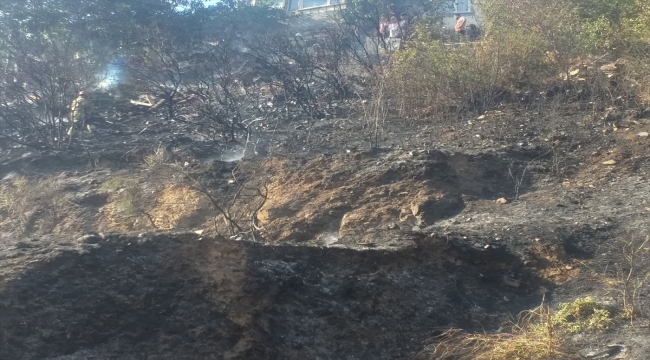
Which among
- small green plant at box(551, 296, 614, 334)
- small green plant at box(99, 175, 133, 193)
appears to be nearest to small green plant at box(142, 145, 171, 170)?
small green plant at box(99, 175, 133, 193)

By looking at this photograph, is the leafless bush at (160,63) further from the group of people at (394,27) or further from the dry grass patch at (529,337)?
the dry grass patch at (529,337)

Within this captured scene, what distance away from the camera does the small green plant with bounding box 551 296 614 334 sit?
4375mm

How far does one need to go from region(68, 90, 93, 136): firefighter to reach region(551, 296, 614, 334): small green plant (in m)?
8.79

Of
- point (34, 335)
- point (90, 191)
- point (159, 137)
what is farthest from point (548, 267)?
point (159, 137)

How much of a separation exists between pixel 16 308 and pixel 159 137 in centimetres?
717

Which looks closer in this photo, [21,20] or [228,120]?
[228,120]

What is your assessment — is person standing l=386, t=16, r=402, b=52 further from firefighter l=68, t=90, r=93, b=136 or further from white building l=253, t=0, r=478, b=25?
firefighter l=68, t=90, r=93, b=136

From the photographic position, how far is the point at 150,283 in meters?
4.35

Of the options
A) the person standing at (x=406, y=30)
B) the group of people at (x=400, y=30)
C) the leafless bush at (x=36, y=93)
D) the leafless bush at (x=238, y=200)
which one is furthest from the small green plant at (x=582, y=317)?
the person standing at (x=406, y=30)

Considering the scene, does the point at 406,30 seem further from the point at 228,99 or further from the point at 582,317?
the point at 582,317

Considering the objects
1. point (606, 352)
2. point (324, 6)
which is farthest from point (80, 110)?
point (324, 6)

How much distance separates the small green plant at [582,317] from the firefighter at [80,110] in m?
8.79

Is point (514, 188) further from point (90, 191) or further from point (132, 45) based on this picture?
point (132, 45)

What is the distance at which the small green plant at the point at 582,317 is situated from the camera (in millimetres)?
4375
